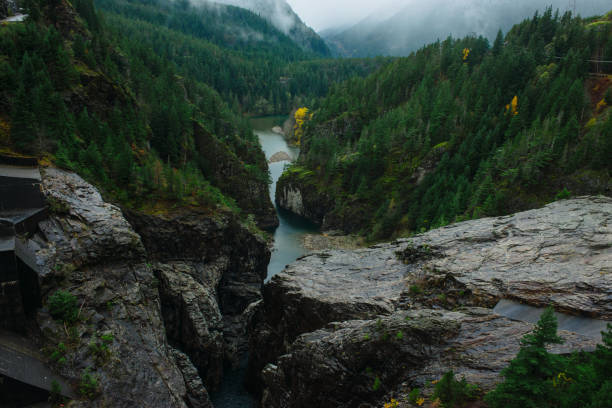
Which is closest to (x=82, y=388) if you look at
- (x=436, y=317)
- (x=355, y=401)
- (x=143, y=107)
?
(x=355, y=401)

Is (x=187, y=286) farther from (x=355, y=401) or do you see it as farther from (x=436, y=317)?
(x=436, y=317)

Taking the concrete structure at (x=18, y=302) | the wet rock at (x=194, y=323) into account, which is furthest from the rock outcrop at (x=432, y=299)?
the concrete structure at (x=18, y=302)

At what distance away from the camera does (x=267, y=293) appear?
33156 mm

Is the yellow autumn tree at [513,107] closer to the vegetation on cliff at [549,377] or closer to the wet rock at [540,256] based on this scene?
the wet rock at [540,256]

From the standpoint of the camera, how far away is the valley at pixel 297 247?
16.3 meters

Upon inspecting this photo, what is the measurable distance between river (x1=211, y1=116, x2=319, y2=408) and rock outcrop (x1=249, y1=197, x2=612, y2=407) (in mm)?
9061

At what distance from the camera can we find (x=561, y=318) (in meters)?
15.6

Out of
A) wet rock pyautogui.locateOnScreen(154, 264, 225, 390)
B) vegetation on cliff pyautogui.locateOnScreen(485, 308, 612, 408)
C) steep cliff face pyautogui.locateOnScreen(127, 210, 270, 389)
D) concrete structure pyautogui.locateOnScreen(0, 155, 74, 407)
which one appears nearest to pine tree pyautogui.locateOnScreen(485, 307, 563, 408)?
vegetation on cliff pyautogui.locateOnScreen(485, 308, 612, 408)

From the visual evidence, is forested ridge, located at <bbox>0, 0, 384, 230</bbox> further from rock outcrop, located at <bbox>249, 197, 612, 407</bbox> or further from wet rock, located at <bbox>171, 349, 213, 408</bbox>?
rock outcrop, located at <bbox>249, 197, 612, 407</bbox>

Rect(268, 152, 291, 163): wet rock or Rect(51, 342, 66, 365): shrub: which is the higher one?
Rect(51, 342, 66, 365): shrub

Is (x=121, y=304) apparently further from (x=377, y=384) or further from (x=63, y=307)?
(x=377, y=384)

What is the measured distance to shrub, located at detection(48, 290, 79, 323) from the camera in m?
18.6

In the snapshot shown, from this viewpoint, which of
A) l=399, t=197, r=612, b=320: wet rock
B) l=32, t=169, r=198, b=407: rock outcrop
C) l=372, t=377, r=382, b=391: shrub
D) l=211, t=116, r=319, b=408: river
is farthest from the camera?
l=211, t=116, r=319, b=408: river

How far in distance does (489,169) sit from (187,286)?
5119 centimetres
